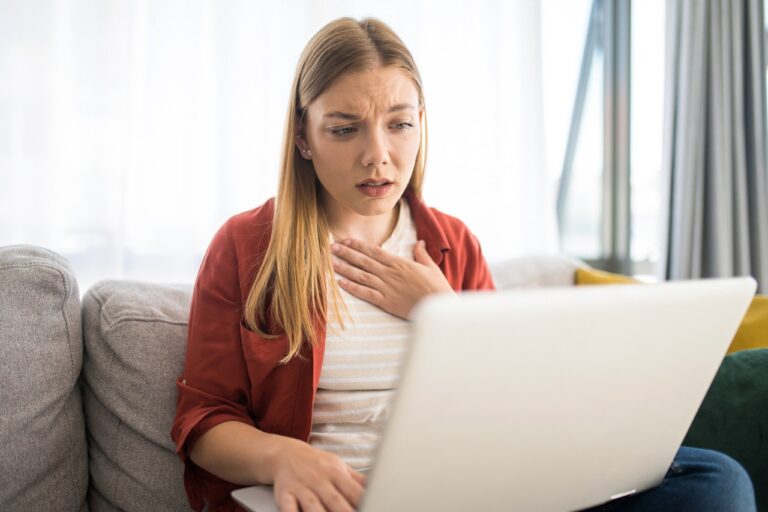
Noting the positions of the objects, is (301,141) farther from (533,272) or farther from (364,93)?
(533,272)

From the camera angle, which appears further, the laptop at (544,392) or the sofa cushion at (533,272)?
the sofa cushion at (533,272)

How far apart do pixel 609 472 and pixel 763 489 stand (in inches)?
26.7

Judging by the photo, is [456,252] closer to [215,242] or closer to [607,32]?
[215,242]

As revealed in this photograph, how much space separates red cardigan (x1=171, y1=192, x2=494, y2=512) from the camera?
1.22 metres

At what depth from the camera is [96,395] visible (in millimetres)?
1392

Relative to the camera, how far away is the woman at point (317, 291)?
1.22 metres

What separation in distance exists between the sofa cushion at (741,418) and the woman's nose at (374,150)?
0.82 meters

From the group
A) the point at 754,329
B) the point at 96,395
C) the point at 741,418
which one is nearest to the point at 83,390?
the point at 96,395

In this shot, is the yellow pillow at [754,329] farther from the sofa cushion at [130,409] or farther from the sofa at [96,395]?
the sofa cushion at [130,409]

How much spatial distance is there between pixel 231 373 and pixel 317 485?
0.35 metres

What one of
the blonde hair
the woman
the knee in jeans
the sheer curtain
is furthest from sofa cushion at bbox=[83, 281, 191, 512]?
the knee in jeans

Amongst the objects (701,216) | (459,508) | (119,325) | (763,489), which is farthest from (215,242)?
(701,216)

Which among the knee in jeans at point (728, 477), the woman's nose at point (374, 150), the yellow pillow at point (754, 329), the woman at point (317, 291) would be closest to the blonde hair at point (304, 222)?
the woman at point (317, 291)

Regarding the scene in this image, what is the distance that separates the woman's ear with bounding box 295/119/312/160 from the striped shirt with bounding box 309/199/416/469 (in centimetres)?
26
